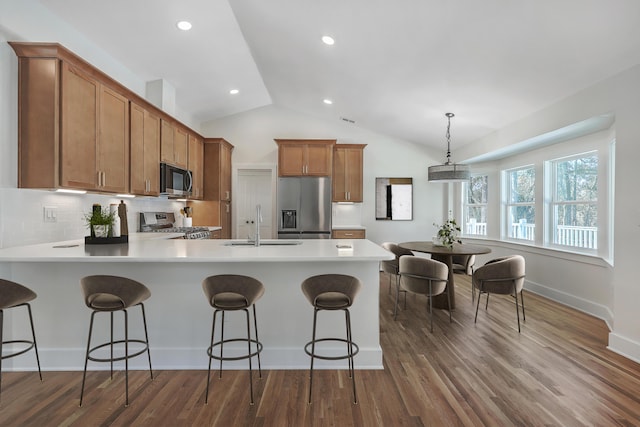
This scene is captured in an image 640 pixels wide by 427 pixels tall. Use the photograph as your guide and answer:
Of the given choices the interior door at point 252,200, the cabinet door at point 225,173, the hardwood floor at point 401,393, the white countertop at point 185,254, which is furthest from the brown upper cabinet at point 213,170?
the hardwood floor at point 401,393

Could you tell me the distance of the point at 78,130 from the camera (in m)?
2.99

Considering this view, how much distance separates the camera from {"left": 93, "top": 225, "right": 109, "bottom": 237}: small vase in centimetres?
314

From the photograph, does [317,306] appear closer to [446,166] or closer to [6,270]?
[6,270]

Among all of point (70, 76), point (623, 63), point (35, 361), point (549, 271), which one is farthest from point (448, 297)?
point (70, 76)

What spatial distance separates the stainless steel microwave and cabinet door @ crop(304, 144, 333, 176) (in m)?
2.01

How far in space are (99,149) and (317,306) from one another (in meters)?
2.57

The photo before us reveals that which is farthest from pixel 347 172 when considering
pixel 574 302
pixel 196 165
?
pixel 574 302

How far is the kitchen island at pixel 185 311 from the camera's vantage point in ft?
8.83

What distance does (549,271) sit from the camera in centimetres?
479

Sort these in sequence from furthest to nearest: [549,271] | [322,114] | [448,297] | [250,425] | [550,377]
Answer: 1. [322,114]
2. [549,271]
3. [448,297]
4. [550,377]
5. [250,425]

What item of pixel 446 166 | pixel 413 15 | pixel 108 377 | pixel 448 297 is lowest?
pixel 108 377

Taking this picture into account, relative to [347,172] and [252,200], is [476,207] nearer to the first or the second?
[347,172]

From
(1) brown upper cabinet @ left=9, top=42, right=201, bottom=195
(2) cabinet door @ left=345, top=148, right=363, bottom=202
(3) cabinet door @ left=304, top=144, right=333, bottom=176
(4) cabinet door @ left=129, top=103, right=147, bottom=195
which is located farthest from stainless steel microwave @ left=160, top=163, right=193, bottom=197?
(2) cabinet door @ left=345, top=148, right=363, bottom=202

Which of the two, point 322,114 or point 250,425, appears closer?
point 250,425
